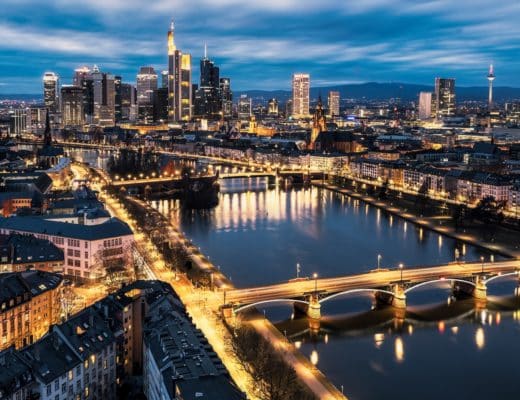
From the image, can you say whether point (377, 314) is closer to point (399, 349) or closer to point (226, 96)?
point (399, 349)

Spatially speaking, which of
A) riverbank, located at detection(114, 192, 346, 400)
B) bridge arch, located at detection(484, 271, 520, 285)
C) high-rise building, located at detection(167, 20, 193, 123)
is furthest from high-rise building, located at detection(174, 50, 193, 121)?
bridge arch, located at detection(484, 271, 520, 285)

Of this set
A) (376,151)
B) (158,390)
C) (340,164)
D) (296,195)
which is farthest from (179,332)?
(376,151)

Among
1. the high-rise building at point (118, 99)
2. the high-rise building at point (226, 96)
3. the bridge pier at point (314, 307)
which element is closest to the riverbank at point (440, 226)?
the bridge pier at point (314, 307)

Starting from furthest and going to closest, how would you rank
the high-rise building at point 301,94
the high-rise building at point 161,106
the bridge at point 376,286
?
the high-rise building at point 301,94 < the high-rise building at point 161,106 < the bridge at point 376,286

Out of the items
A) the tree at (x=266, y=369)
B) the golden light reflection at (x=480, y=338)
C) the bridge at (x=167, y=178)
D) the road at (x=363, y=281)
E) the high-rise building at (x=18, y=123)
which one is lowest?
the golden light reflection at (x=480, y=338)

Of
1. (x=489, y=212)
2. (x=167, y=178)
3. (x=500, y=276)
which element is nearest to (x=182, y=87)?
(x=167, y=178)

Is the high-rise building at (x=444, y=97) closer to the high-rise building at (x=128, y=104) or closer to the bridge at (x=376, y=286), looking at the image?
the high-rise building at (x=128, y=104)

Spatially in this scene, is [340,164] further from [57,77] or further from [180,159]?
[57,77]
